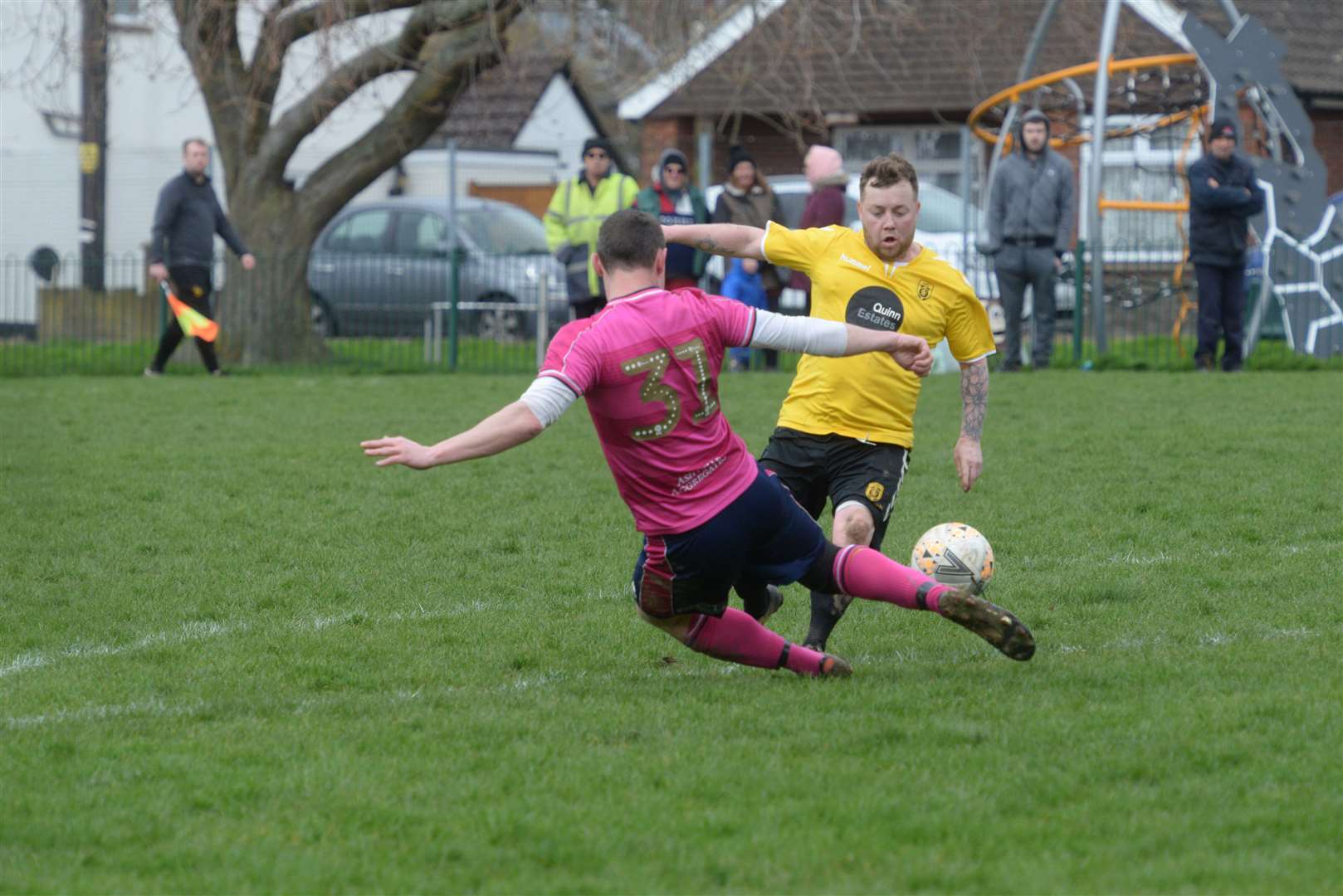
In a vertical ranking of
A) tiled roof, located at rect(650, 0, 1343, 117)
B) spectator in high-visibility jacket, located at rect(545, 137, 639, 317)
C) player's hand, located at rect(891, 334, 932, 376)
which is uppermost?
tiled roof, located at rect(650, 0, 1343, 117)

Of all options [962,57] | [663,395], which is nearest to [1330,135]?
[962,57]

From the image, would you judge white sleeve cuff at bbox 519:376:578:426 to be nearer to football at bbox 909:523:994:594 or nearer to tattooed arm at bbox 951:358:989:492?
tattooed arm at bbox 951:358:989:492

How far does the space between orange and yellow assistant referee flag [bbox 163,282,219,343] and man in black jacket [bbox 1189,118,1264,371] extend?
28.8 ft

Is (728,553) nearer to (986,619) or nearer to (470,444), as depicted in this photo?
(986,619)

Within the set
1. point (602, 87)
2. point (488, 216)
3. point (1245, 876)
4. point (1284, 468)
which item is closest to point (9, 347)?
point (488, 216)

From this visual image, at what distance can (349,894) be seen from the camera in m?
3.67

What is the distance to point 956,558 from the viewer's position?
6523 mm

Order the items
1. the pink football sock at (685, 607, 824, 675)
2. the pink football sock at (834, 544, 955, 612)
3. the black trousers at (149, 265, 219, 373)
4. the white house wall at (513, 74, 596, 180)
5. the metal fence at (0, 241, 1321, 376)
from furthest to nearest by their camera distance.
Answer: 1. the white house wall at (513, 74, 596, 180)
2. the metal fence at (0, 241, 1321, 376)
3. the black trousers at (149, 265, 219, 373)
4. the pink football sock at (685, 607, 824, 675)
5. the pink football sock at (834, 544, 955, 612)

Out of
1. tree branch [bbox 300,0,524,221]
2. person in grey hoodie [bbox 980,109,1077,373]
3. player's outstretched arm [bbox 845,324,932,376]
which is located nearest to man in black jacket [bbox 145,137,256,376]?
tree branch [bbox 300,0,524,221]

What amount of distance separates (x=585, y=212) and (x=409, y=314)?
5075 millimetres

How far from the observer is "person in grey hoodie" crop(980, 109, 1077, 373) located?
16.2 meters

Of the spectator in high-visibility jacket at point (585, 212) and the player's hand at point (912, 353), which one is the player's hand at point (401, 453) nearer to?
the player's hand at point (912, 353)

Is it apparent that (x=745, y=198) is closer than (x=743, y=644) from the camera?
No

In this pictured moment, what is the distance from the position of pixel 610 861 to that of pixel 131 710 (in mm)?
1968
